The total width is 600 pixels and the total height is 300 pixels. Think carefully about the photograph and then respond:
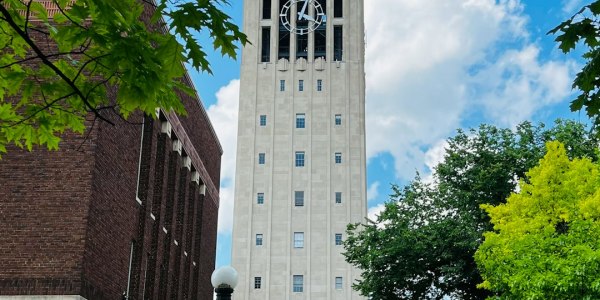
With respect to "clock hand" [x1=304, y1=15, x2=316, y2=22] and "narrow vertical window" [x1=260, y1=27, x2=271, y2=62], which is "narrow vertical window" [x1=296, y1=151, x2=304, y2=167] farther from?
"clock hand" [x1=304, y1=15, x2=316, y2=22]

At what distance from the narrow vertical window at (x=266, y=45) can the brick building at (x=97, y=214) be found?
47527 millimetres

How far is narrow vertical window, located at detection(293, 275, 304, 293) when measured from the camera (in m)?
73.0

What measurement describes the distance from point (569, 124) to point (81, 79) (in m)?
32.9

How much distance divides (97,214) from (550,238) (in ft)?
47.7

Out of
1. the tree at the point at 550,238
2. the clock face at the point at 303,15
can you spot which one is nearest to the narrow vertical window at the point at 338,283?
the clock face at the point at 303,15

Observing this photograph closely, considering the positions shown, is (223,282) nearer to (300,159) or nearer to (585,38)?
(585,38)

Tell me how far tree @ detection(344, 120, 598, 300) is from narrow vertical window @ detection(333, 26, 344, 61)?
140ft

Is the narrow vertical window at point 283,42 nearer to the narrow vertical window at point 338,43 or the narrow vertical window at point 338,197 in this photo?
the narrow vertical window at point 338,43

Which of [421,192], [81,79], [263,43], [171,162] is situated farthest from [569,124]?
[263,43]

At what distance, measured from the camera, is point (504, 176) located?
120 feet

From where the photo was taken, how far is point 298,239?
2931 inches

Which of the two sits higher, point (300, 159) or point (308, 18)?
point (308, 18)

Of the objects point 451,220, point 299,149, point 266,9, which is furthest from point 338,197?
point 451,220

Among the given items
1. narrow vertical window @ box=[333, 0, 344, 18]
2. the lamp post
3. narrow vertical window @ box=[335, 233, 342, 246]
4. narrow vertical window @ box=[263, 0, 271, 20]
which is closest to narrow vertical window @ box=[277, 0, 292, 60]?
narrow vertical window @ box=[263, 0, 271, 20]
